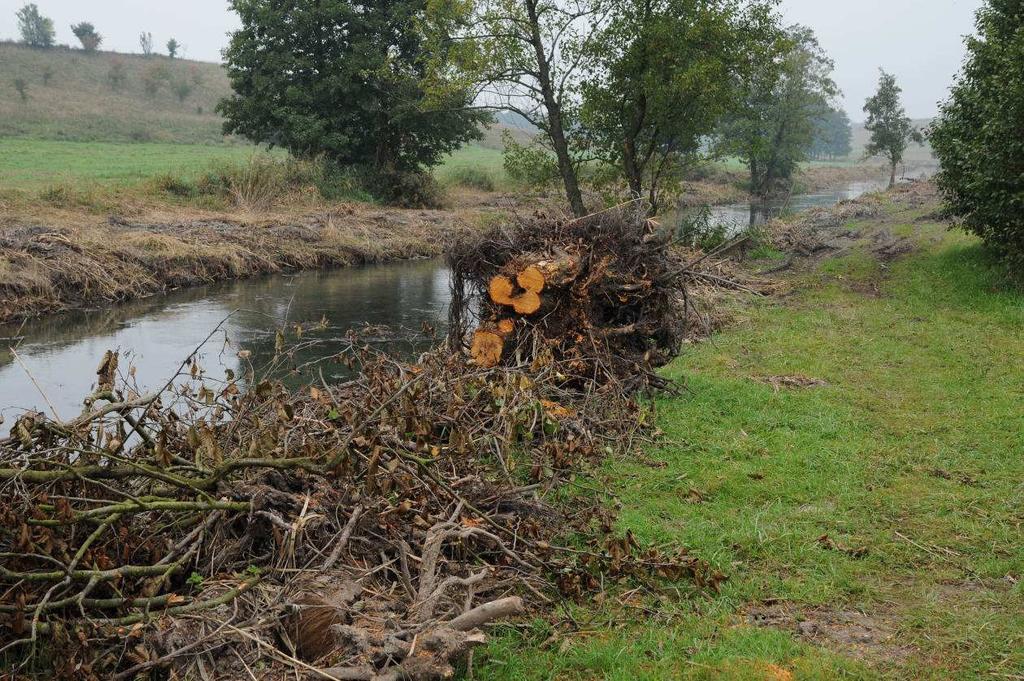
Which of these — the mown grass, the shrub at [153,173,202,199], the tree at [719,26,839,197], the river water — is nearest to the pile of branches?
the mown grass

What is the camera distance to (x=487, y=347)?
8.72 meters

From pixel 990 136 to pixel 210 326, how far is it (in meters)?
13.9

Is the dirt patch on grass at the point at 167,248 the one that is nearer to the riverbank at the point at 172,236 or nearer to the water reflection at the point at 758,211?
the riverbank at the point at 172,236

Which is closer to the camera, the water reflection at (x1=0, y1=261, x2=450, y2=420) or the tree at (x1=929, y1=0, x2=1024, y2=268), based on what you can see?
the water reflection at (x1=0, y1=261, x2=450, y2=420)

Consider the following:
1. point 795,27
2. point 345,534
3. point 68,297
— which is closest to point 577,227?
point 345,534

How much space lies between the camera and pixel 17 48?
74938 millimetres

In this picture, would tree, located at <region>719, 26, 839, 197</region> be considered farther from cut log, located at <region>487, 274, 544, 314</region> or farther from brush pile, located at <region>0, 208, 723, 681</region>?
brush pile, located at <region>0, 208, 723, 681</region>

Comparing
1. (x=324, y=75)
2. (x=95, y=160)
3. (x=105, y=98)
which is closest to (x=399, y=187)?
(x=324, y=75)

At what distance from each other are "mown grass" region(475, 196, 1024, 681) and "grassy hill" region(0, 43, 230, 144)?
5367cm

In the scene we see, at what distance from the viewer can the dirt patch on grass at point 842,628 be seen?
13.9 feet

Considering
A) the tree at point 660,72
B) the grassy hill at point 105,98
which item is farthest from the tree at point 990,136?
the grassy hill at point 105,98

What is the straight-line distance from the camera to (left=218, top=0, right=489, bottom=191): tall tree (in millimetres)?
32562

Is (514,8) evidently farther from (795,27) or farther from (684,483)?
(795,27)

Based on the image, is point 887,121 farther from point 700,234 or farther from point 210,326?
point 210,326
